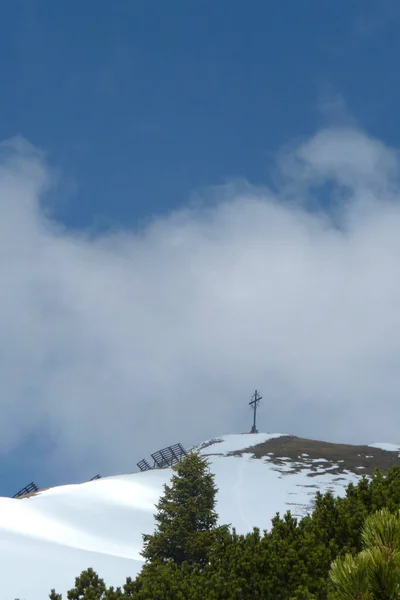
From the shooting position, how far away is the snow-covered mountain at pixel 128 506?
24.5 m

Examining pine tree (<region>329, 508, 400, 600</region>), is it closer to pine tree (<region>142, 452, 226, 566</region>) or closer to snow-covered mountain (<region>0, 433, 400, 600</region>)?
pine tree (<region>142, 452, 226, 566</region>)

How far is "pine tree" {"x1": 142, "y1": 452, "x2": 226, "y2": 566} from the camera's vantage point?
22.2 meters

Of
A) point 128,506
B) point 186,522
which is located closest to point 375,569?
point 186,522

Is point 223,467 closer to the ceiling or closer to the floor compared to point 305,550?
closer to the ceiling

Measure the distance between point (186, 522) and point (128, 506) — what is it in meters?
17.5

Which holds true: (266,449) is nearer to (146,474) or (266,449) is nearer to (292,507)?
(146,474)

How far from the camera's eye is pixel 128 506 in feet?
130

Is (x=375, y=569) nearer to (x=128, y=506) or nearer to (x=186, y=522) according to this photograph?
(x=186, y=522)

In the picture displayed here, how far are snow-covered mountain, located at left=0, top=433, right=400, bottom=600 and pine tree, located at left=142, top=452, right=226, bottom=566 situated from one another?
2.30 meters

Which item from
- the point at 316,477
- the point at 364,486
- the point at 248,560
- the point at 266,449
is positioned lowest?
the point at 248,560

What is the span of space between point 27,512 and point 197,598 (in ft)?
89.8

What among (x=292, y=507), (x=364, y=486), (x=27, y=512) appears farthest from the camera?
(x=292, y=507)

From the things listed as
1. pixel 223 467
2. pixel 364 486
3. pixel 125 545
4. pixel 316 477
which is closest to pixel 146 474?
pixel 223 467

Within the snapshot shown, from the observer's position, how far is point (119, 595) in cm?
1259
